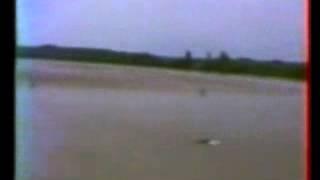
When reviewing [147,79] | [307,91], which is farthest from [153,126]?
[307,91]

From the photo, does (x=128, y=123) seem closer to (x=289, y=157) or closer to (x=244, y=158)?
(x=244, y=158)

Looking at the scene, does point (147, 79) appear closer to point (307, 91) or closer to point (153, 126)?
point (153, 126)

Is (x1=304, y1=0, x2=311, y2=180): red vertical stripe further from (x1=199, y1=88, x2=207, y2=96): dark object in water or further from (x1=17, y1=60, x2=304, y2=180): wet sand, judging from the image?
(x1=199, y1=88, x2=207, y2=96): dark object in water

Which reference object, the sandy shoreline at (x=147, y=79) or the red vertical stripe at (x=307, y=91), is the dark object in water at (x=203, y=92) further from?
the red vertical stripe at (x=307, y=91)

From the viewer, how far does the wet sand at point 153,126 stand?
136 cm

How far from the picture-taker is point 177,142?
1.38 m

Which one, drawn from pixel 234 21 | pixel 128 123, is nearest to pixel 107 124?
pixel 128 123

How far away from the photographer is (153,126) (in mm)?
1366

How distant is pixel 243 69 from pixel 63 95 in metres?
0.45

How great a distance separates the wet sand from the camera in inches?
53.4

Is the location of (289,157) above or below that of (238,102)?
below

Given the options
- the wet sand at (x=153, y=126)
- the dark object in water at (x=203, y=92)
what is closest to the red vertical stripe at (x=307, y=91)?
the wet sand at (x=153, y=126)

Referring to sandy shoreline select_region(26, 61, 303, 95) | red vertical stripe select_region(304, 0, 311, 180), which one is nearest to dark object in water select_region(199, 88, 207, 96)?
sandy shoreline select_region(26, 61, 303, 95)
